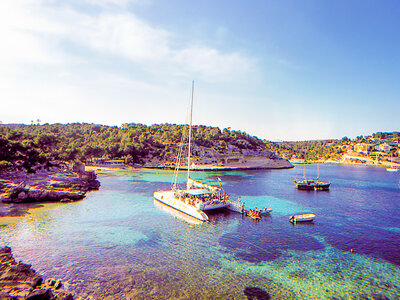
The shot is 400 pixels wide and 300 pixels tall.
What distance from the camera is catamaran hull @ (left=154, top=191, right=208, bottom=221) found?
112ft

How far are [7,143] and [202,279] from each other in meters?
60.9

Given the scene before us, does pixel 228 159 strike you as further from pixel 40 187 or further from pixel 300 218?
pixel 40 187

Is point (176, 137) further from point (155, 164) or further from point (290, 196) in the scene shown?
point (290, 196)

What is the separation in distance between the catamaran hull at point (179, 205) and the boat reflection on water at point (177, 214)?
0.48m

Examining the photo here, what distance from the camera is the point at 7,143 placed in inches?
2175

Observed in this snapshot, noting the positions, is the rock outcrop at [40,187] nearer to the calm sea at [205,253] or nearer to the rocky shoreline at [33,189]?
the rocky shoreline at [33,189]

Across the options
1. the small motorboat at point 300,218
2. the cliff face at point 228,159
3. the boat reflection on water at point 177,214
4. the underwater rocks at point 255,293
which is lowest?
the boat reflection on water at point 177,214

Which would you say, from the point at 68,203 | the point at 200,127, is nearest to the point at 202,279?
the point at 68,203

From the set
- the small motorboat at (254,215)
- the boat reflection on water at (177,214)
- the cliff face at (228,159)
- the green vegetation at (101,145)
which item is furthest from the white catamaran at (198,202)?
the cliff face at (228,159)

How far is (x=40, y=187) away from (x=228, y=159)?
345ft

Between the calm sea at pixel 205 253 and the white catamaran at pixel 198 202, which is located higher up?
the white catamaran at pixel 198 202

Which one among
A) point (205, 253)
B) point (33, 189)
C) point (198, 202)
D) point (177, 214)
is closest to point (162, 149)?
point (33, 189)

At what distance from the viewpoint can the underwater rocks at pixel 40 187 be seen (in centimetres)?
4066

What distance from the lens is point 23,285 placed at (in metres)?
15.0
